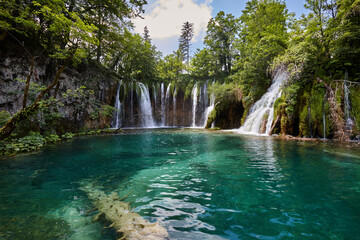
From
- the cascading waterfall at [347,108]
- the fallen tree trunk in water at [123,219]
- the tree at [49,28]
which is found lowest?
the fallen tree trunk in water at [123,219]

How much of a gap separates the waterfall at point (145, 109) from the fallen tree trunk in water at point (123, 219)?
22.5 metres

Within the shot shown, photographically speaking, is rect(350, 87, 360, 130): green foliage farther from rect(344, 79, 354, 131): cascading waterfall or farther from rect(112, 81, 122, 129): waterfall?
rect(112, 81, 122, 129): waterfall

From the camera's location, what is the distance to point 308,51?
1116 centimetres

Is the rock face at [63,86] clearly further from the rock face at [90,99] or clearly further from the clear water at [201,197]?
the clear water at [201,197]

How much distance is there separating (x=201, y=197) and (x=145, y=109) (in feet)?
77.9

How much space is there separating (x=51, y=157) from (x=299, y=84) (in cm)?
1448

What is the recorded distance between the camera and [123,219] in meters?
2.30

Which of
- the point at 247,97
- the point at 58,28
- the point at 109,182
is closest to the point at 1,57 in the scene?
the point at 58,28

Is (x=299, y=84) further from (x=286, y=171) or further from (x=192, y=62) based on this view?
(x=192, y=62)

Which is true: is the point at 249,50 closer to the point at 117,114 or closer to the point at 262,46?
the point at 262,46

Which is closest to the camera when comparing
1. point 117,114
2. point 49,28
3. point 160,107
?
point 49,28

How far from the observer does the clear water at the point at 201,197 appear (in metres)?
2.12

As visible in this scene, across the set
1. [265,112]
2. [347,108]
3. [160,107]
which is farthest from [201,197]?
[160,107]

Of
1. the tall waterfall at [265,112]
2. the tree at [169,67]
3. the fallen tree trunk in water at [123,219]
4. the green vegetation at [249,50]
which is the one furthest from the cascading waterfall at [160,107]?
the fallen tree trunk in water at [123,219]
